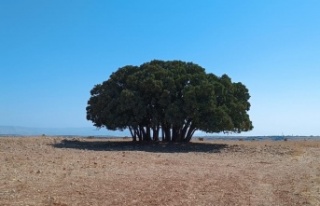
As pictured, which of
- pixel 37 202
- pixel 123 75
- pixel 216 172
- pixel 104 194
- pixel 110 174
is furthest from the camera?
pixel 123 75

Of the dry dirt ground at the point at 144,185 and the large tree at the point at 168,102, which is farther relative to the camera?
the large tree at the point at 168,102

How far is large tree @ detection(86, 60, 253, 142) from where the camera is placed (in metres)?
31.4

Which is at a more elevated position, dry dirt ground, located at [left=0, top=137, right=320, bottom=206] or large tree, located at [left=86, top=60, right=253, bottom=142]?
large tree, located at [left=86, top=60, right=253, bottom=142]

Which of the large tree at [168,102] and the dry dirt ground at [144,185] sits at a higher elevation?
the large tree at [168,102]

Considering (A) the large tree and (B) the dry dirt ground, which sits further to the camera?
(A) the large tree

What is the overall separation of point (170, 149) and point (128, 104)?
5044 mm

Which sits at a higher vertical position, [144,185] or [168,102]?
[168,102]

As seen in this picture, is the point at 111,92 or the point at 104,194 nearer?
the point at 104,194

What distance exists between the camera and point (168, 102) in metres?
32.4

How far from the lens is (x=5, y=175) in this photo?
12.7 m

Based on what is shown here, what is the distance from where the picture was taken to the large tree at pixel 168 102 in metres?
31.4

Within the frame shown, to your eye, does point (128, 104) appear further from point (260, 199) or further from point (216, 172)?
point (260, 199)

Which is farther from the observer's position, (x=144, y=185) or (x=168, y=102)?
(x=168, y=102)

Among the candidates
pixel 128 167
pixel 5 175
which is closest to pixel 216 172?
pixel 128 167
